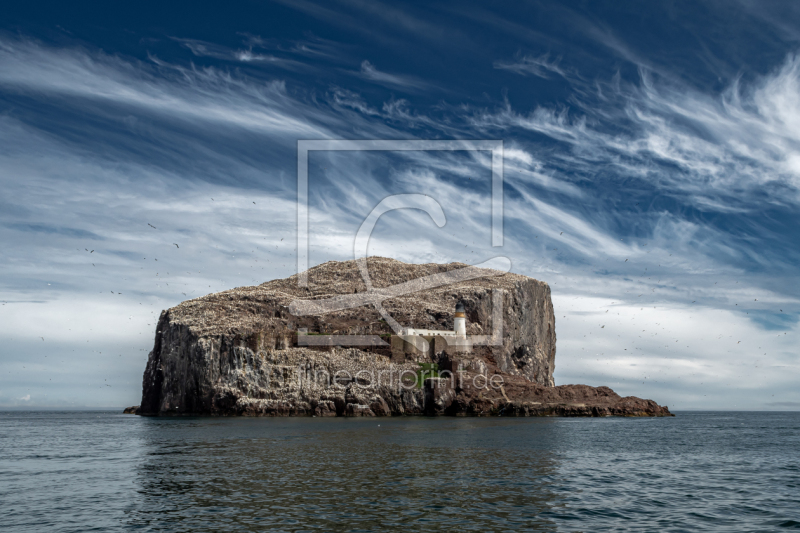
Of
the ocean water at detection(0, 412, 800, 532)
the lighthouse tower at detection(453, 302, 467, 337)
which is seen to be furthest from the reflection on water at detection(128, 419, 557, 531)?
the lighthouse tower at detection(453, 302, 467, 337)

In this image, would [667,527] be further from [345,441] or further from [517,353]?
[517,353]

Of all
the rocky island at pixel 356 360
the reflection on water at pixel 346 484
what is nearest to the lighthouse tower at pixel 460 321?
the rocky island at pixel 356 360

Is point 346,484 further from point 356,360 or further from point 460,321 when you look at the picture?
point 460,321

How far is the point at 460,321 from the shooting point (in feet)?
357

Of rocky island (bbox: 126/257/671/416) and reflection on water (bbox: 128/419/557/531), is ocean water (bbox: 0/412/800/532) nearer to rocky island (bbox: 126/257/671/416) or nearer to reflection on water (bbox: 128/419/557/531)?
reflection on water (bbox: 128/419/557/531)

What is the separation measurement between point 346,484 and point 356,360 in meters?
64.0

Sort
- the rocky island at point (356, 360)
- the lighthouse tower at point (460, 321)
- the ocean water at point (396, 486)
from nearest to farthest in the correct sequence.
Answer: the ocean water at point (396, 486), the rocky island at point (356, 360), the lighthouse tower at point (460, 321)

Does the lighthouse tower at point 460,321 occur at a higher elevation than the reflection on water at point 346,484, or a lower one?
higher

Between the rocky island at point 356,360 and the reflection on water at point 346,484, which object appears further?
the rocky island at point 356,360

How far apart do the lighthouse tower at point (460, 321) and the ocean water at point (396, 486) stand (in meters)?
63.3

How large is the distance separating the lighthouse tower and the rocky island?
0.96ft

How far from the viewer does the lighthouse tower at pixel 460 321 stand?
353 feet

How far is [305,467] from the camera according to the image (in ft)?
98.1

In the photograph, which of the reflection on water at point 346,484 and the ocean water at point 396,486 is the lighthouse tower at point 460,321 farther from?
the ocean water at point 396,486
